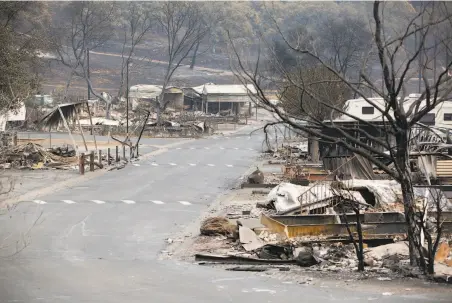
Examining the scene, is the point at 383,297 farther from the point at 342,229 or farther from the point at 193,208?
the point at 193,208

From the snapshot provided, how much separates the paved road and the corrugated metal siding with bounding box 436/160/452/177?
26.9ft

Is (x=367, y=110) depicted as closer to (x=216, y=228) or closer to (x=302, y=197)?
(x=302, y=197)

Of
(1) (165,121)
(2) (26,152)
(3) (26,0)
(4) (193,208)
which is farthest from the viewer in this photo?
(1) (165,121)

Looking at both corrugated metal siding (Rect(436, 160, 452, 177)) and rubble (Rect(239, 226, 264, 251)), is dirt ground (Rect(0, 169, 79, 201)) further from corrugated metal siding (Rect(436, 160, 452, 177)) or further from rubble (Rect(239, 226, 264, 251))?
corrugated metal siding (Rect(436, 160, 452, 177))

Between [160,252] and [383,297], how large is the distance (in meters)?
6.95

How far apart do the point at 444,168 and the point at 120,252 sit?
49.1ft

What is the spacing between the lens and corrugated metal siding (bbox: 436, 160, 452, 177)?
3080 cm

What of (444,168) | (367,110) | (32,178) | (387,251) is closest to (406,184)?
(387,251)

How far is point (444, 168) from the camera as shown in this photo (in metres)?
30.9

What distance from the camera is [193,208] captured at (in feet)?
92.5

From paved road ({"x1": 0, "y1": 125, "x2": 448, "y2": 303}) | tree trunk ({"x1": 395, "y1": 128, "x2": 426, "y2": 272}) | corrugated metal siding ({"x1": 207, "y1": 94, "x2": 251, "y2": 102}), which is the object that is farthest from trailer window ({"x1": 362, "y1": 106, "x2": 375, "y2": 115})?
corrugated metal siding ({"x1": 207, "y1": 94, "x2": 251, "y2": 102})

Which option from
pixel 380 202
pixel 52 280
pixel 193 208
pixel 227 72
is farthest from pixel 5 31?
pixel 227 72

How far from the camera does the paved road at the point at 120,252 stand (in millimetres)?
15758

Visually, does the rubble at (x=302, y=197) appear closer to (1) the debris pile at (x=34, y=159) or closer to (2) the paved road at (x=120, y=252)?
(2) the paved road at (x=120, y=252)
